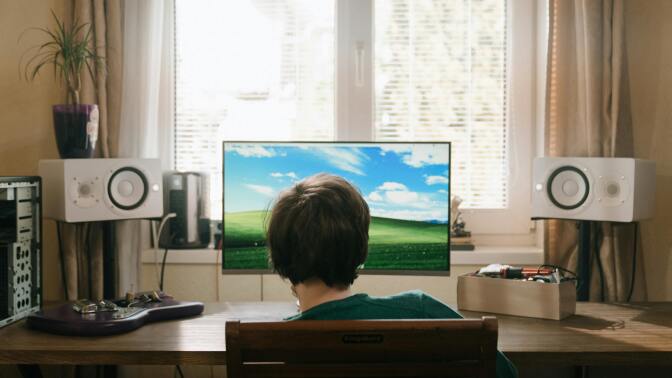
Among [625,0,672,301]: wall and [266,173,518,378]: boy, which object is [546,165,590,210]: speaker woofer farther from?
[266,173,518,378]: boy

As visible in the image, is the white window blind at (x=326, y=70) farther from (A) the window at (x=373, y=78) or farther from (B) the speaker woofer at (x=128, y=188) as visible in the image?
(B) the speaker woofer at (x=128, y=188)

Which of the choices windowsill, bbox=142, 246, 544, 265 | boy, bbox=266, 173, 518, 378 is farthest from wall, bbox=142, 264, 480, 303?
boy, bbox=266, 173, 518, 378

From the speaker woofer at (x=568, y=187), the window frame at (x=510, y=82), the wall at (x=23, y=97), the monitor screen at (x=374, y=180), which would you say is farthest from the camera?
the window frame at (x=510, y=82)

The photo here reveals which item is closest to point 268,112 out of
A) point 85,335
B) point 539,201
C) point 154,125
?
point 154,125

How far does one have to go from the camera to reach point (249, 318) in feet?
7.55

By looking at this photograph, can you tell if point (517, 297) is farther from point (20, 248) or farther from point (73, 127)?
point (73, 127)

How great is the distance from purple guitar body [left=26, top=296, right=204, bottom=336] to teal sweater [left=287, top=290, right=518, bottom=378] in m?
0.78

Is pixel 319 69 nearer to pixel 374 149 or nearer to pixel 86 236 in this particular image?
pixel 374 149

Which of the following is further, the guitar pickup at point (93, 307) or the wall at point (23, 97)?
the wall at point (23, 97)

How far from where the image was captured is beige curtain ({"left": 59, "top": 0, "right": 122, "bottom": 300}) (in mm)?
2857

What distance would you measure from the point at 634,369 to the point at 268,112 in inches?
66.4

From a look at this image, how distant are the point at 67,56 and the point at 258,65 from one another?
0.76 m

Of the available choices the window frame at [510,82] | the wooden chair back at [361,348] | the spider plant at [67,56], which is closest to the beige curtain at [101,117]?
the spider plant at [67,56]

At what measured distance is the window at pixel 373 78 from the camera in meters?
3.15
